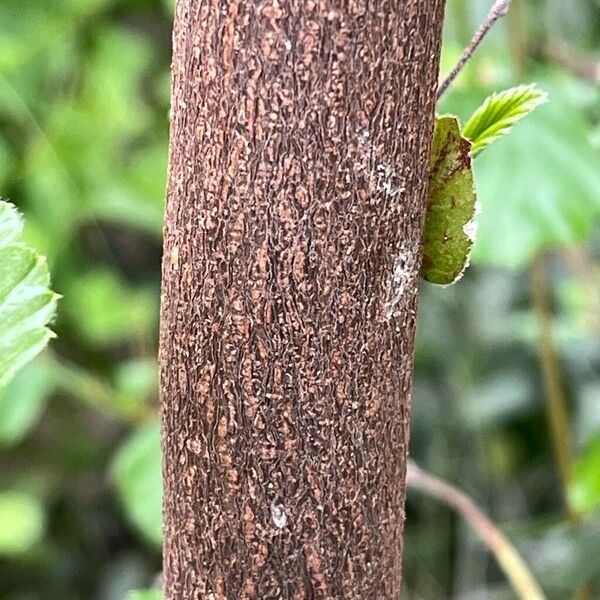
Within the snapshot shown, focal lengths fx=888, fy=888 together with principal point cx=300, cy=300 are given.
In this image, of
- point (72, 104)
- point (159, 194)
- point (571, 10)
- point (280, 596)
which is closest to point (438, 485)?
point (280, 596)

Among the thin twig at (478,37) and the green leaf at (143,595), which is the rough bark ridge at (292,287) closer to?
the thin twig at (478,37)

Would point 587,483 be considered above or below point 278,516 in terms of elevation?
below

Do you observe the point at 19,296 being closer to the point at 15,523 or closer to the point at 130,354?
the point at 15,523

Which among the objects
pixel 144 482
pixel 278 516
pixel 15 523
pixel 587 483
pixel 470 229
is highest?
pixel 470 229

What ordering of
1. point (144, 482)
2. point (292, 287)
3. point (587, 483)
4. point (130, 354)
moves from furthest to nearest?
point (130, 354), point (144, 482), point (587, 483), point (292, 287)

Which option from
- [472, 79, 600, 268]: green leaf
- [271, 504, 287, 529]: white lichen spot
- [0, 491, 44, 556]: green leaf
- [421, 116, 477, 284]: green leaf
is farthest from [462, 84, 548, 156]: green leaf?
[0, 491, 44, 556]: green leaf

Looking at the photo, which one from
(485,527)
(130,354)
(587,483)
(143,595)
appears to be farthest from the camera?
(130,354)

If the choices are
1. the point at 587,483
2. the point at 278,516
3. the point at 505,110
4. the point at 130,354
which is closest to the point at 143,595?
the point at 278,516
